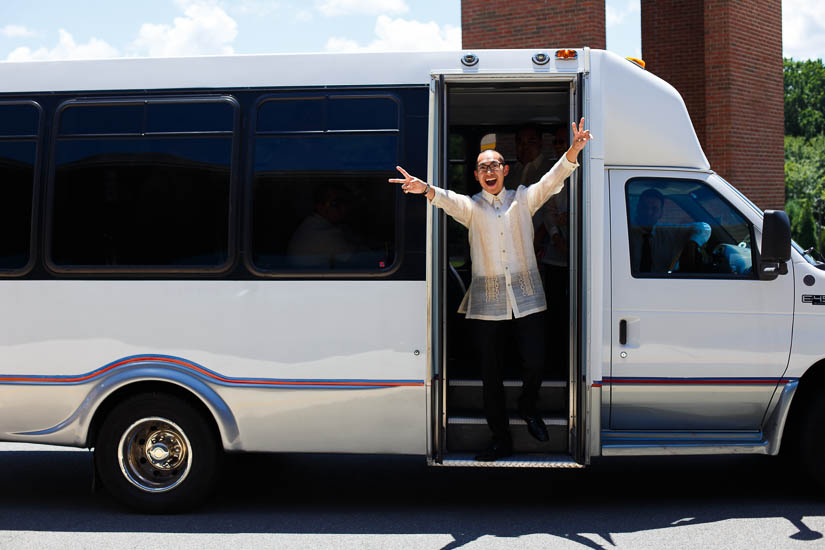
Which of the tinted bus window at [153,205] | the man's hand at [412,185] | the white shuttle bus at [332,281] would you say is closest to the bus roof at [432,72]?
the white shuttle bus at [332,281]

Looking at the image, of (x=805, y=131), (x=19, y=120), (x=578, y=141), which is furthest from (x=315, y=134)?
(x=805, y=131)

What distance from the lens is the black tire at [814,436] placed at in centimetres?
537

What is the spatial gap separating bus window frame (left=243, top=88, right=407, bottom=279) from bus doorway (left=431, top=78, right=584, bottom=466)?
232mm

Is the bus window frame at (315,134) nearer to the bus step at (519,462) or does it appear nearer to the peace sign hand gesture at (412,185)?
the peace sign hand gesture at (412,185)

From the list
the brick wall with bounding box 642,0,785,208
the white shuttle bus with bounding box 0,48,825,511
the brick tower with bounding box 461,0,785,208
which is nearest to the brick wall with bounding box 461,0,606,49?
the brick tower with bounding box 461,0,785,208

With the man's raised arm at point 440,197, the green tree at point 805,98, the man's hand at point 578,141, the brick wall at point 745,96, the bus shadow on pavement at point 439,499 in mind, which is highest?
the green tree at point 805,98

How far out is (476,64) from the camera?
17.7 feet

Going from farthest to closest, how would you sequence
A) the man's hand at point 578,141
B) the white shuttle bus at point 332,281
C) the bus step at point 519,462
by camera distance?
the white shuttle bus at point 332,281, the bus step at point 519,462, the man's hand at point 578,141

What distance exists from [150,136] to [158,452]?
2.07 metres

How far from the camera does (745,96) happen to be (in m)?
15.1

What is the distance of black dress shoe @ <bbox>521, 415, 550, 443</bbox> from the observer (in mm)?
5438

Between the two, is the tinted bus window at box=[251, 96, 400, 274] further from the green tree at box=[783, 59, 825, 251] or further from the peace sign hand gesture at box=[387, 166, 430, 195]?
the green tree at box=[783, 59, 825, 251]

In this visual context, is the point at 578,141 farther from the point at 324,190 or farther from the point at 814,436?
the point at 814,436

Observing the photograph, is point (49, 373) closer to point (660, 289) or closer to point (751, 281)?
point (660, 289)
